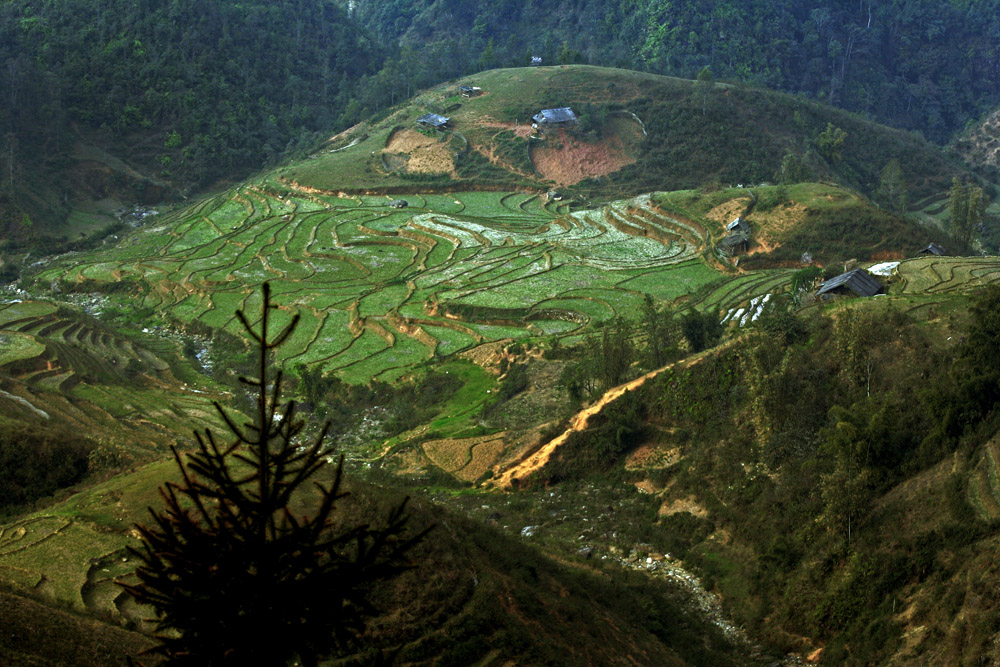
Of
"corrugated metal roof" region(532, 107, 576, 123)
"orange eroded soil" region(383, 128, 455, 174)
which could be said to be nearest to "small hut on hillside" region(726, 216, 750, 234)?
"corrugated metal roof" region(532, 107, 576, 123)

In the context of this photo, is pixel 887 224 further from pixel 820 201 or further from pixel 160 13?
pixel 160 13

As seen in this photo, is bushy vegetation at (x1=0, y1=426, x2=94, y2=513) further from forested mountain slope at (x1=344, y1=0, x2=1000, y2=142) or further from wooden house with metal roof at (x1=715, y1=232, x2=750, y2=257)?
forested mountain slope at (x1=344, y1=0, x2=1000, y2=142)

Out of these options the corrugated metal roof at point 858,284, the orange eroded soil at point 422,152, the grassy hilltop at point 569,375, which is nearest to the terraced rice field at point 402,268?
the grassy hilltop at point 569,375

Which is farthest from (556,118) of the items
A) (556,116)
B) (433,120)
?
(433,120)

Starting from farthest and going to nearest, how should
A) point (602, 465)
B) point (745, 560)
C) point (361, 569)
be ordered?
point (602, 465) < point (745, 560) < point (361, 569)

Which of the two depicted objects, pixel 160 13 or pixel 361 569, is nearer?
pixel 361 569

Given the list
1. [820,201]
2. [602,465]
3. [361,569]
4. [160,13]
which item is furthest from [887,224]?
[160,13]
